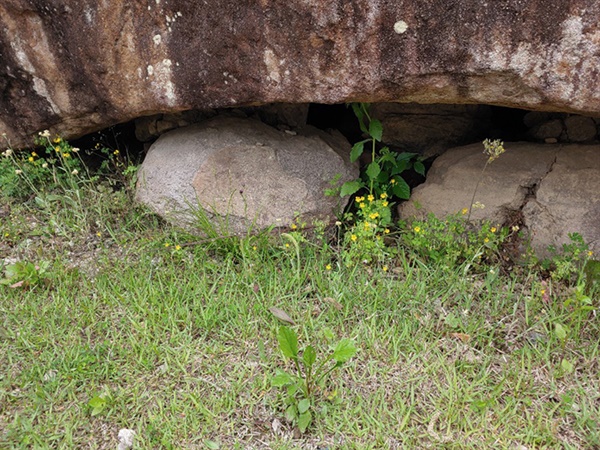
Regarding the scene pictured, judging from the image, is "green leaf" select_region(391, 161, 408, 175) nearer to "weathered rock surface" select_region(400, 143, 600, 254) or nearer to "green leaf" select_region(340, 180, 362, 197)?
"weathered rock surface" select_region(400, 143, 600, 254)

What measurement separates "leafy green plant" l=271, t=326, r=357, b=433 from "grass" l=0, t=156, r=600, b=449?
59 mm

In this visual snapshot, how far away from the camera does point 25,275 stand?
2.86 meters

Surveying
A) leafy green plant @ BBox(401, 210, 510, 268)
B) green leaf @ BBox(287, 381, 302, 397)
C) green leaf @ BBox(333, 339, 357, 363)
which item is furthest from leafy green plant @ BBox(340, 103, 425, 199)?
green leaf @ BBox(287, 381, 302, 397)

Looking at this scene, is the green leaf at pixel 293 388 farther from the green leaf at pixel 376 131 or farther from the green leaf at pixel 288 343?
the green leaf at pixel 376 131

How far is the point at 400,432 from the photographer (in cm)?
214

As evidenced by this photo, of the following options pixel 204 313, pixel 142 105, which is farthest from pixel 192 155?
pixel 204 313

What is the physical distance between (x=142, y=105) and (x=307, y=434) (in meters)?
1.99

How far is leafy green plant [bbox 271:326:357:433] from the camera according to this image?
2.16 m

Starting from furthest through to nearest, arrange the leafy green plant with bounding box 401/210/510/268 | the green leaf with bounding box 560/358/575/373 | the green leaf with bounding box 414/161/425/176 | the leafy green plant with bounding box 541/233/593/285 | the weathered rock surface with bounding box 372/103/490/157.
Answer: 1. the weathered rock surface with bounding box 372/103/490/157
2. the green leaf with bounding box 414/161/425/176
3. the leafy green plant with bounding box 401/210/510/268
4. the leafy green plant with bounding box 541/233/593/285
5. the green leaf with bounding box 560/358/575/373

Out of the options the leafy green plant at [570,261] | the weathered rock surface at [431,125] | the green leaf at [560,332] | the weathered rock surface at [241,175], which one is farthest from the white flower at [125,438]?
the weathered rock surface at [431,125]

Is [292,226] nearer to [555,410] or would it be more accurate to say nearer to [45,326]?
[45,326]

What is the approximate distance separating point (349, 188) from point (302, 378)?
1.26 m

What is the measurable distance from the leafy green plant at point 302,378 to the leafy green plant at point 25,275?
1440 millimetres

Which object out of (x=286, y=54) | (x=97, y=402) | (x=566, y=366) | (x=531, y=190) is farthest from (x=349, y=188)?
(x=97, y=402)
